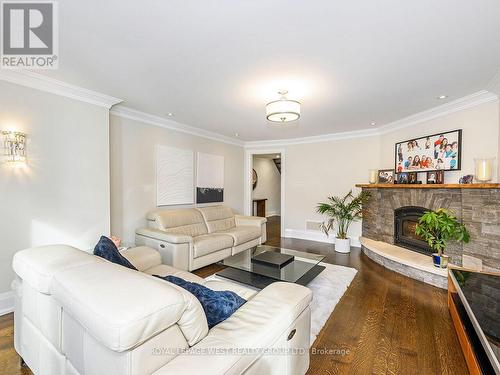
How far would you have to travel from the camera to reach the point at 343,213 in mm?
4609

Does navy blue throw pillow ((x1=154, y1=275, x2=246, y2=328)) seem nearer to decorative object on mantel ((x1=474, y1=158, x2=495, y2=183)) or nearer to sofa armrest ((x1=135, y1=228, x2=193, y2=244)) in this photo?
sofa armrest ((x1=135, y1=228, x2=193, y2=244))

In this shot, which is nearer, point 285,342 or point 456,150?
point 285,342

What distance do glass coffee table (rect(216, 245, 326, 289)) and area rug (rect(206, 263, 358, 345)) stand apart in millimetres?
156

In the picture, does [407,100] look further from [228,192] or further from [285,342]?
Answer: [228,192]

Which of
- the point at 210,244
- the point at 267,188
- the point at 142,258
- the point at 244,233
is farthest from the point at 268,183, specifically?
the point at 142,258

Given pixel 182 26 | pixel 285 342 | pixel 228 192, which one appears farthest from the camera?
pixel 228 192

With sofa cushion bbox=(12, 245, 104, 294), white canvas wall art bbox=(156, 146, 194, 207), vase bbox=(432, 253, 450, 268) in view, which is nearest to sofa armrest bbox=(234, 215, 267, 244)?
white canvas wall art bbox=(156, 146, 194, 207)

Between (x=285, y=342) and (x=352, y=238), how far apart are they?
13.8 ft

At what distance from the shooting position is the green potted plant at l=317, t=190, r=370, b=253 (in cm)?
444

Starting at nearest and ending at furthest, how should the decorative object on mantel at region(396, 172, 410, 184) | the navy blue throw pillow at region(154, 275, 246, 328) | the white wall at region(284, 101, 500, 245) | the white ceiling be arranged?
the navy blue throw pillow at region(154, 275, 246, 328) → the white ceiling → the white wall at region(284, 101, 500, 245) → the decorative object on mantel at region(396, 172, 410, 184)

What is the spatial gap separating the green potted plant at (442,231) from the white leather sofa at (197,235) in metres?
2.71

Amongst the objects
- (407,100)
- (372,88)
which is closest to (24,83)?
(372,88)

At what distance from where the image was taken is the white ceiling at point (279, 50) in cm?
149

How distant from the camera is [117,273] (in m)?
1.06
